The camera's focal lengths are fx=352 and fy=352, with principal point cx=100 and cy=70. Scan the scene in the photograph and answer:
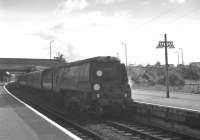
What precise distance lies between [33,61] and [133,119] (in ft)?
233

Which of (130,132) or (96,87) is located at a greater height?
(96,87)

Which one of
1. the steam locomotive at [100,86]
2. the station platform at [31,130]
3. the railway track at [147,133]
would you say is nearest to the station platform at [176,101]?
the steam locomotive at [100,86]

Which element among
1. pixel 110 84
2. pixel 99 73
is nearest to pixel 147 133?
pixel 110 84

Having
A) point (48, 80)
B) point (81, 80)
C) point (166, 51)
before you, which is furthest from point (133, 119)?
point (166, 51)

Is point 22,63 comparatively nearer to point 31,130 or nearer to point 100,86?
point 100,86

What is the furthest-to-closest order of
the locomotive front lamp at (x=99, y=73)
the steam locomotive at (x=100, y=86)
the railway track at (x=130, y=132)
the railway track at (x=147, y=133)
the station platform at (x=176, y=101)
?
the station platform at (x=176, y=101) < the locomotive front lamp at (x=99, y=73) < the steam locomotive at (x=100, y=86) < the railway track at (x=130, y=132) < the railway track at (x=147, y=133)

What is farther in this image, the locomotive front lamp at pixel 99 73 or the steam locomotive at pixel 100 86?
the locomotive front lamp at pixel 99 73

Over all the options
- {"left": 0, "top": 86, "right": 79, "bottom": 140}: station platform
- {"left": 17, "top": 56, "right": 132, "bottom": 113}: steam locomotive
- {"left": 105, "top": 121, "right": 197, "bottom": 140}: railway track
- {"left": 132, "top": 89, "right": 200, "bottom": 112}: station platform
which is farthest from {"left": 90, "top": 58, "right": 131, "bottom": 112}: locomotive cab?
{"left": 132, "top": 89, "right": 200, "bottom": 112}: station platform

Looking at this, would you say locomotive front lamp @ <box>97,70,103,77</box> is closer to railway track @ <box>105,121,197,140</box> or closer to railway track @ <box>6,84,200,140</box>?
railway track @ <box>6,84,200,140</box>

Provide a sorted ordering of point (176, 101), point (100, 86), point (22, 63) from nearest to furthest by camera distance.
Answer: point (100, 86), point (176, 101), point (22, 63)

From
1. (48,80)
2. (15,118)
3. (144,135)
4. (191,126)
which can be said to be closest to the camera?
(144,135)

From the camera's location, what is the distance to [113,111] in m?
16.3

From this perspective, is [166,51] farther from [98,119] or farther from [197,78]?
[197,78]

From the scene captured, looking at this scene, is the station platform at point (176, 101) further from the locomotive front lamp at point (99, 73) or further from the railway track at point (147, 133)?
the railway track at point (147, 133)
